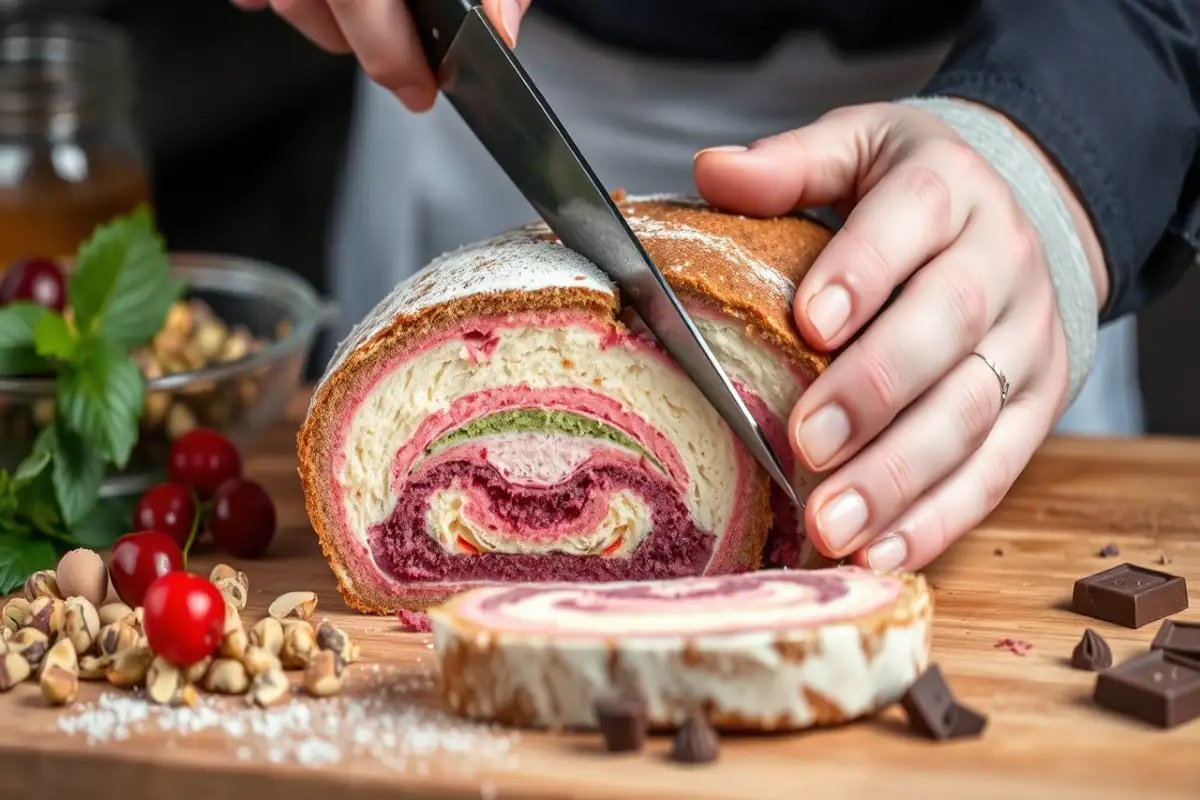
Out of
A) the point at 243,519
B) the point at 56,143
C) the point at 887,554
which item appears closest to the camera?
the point at 887,554

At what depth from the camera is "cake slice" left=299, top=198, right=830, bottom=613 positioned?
2639mm

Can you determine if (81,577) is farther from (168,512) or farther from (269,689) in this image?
(269,689)

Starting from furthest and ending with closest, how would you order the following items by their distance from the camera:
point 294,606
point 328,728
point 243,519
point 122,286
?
point 122,286, point 243,519, point 294,606, point 328,728

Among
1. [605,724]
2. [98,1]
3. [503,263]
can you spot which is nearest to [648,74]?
[503,263]

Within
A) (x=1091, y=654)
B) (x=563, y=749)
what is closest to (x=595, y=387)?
(x=563, y=749)

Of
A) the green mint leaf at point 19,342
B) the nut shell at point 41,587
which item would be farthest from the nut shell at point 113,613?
the green mint leaf at point 19,342

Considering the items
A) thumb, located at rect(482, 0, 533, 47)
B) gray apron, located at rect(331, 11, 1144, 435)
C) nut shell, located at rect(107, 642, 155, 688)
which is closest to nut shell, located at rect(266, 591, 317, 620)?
nut shell, located at rect(107, 642, 155, 688)

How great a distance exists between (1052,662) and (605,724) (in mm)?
803

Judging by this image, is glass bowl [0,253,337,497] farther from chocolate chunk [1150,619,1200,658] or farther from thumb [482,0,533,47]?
chocolate chunk [1150,619,1200,658]

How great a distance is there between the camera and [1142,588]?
261 centimetres

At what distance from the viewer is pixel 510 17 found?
3.00 meters

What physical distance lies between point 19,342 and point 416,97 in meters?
1.04

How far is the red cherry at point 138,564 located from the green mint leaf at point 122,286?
2.36ft

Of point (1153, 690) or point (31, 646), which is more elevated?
point (1153, 690)
